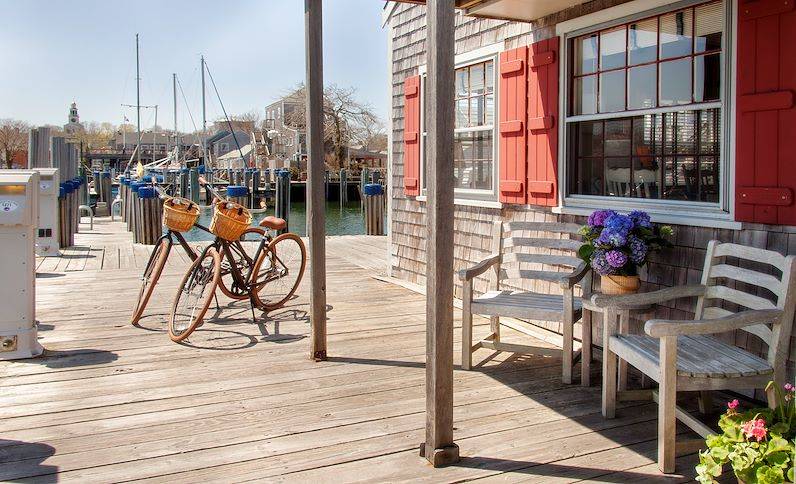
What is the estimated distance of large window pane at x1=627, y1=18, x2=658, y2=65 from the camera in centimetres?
409

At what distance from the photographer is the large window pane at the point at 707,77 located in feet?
12.2

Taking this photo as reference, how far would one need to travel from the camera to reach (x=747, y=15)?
11.2 feet

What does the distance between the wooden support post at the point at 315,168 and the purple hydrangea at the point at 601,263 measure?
59.2 inches

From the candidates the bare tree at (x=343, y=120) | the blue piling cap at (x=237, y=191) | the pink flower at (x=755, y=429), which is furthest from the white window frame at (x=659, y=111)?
the bare tree at (x=343, y=120)

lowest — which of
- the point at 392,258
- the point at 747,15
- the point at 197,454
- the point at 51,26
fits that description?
the point at 197,454

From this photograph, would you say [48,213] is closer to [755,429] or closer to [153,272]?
[153,272]

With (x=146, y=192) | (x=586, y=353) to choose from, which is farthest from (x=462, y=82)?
(x=146, y=192)

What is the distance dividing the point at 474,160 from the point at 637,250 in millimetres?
2401

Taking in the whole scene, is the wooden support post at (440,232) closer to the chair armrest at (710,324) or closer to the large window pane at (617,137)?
the chair armrest at (710,324)

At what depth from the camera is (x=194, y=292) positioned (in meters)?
4.97

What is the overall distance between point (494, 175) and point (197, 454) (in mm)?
3293

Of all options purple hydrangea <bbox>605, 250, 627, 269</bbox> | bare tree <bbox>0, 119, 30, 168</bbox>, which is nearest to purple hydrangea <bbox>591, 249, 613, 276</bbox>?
purple hydrangea <bbox>605, 250, 627, 269</bbox>

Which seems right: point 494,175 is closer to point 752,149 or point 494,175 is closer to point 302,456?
point 752,149

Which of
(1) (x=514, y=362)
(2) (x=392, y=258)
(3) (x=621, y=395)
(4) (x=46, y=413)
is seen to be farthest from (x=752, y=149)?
(2) (x=392, y=258)
